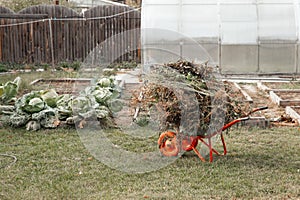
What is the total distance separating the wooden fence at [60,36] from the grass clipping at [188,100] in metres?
10.1

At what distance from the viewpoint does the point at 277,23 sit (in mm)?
12141

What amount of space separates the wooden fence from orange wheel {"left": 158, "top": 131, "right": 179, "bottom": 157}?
1016 centimetres

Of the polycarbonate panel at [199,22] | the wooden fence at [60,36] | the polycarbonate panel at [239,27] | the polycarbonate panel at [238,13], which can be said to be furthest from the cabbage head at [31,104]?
the wooden fence at [60,36]

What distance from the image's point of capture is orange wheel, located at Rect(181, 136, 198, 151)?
5.65 m

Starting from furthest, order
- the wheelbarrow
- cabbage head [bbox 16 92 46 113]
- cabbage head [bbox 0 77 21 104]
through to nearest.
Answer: cabbage head [bbox 0 77 21 104] < cabbage head [bbox 16 92 46 113] < the wheelbarrow

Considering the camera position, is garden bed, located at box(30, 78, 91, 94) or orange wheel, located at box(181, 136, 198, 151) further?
garden bed, located at box(30, 78, 91, 94)

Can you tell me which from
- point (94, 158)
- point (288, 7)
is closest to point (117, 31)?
point (288, 7)

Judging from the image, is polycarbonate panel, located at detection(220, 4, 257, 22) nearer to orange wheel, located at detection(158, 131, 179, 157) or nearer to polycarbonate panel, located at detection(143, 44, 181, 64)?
polycarbonate panel, located at detection(143, 44, 181, 64)

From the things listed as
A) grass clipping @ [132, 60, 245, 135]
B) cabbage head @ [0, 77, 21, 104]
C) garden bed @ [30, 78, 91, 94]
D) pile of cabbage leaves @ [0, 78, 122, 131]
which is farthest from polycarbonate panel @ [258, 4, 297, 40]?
grass clipping @ [132, 60, 245, 135]

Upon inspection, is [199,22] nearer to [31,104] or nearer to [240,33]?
[240,33]

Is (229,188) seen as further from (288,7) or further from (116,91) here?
(288,7)

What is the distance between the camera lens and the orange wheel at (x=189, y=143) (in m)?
5.65

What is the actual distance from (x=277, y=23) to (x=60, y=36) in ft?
23.4

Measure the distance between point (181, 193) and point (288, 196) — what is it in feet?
3.11
